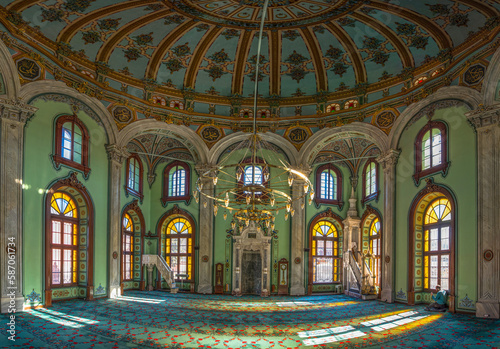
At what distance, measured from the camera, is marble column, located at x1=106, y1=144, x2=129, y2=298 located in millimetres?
16188

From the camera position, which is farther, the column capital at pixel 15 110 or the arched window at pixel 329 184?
the arched window at pixel 329 184

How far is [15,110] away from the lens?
12586mm

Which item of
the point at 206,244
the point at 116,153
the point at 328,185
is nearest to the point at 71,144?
the point at 116,153

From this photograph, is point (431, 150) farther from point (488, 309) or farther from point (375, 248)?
point (375, 248)

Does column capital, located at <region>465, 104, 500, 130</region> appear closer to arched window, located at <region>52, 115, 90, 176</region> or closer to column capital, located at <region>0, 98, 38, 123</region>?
arched window, located at <region>52, 115, 90, 176</region>

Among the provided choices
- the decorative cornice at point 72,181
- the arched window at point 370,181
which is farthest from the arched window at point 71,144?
the arched window at point 370,181

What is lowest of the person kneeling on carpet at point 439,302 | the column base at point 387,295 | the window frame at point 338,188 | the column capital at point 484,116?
the column base at point 387,295

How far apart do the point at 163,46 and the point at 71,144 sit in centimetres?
532

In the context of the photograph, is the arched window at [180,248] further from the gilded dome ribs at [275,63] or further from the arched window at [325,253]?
the gilded dome ribs at [275,63]

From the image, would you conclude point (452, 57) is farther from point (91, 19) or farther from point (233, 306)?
point (91, 19)

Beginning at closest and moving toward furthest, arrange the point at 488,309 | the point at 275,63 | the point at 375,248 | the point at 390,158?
the point at 488,309 < the point at 390,158 < the point at 275,63 < the point at 375,248

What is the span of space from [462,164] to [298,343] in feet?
25.5

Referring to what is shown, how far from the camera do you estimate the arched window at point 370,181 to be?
60.4 feet

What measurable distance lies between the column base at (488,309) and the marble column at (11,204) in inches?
514
